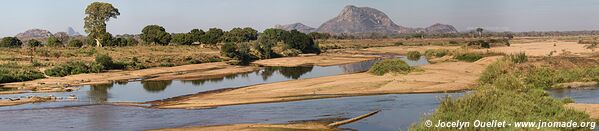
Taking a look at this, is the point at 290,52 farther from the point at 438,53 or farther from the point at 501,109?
the point at 501,109

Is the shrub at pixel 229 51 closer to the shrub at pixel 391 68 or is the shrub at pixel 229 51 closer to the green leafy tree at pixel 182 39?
the green leafy tree at pixel 182 39

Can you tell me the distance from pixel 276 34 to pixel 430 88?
84626 mm

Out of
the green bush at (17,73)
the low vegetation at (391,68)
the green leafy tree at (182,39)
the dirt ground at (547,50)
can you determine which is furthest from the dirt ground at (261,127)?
the green leafy tree at (182,39)

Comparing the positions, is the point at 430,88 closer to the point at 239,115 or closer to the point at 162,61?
the point at 239,115

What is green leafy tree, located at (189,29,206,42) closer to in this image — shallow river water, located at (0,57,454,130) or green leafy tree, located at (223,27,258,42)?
green leafy tree, located at (223,27,258,42)

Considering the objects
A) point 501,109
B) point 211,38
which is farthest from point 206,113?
point 211,38

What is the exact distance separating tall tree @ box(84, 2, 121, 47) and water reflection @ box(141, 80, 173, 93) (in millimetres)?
45324

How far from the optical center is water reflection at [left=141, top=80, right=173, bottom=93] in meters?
48.1

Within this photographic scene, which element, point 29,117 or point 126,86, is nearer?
point 29,117

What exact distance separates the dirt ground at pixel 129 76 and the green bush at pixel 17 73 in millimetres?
1494

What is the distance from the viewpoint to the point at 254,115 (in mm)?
30406

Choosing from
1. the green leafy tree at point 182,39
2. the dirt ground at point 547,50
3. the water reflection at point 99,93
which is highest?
the green leafy tree at point 182,39

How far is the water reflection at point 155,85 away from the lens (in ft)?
158

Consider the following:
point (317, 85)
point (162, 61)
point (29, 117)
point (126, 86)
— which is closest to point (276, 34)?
point (162, 61)
